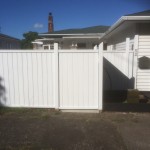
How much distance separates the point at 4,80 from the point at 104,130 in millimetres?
3375

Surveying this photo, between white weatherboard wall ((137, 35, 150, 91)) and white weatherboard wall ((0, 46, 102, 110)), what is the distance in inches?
101

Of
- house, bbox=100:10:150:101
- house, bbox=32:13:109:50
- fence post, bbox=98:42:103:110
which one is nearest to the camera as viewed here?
fence post, bbox=98:42:103:110

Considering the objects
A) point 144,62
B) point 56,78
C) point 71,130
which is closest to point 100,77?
point 56,78

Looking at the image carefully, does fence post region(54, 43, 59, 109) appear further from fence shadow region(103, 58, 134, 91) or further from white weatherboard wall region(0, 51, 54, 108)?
fence shadow region(103, 58, 134, 91)

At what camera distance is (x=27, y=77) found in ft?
21.8

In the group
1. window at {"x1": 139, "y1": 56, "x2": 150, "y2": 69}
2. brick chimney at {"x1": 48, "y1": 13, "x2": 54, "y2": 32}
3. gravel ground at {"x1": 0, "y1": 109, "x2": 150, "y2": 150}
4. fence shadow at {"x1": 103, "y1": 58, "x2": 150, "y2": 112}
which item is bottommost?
gravel ground at {"x1": 0, "y1": 109, "x2": 150, "y2": 150}

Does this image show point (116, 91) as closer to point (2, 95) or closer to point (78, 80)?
point (78, 80)

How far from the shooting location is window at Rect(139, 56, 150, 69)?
26.8 feet

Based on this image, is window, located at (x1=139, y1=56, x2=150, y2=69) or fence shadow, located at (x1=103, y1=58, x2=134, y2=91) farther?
fence shadow, located at (x1=103, y1=58, x2=134, y2=91)

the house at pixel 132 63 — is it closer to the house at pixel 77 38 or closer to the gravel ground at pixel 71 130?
the gravel ground at pixel 71 130

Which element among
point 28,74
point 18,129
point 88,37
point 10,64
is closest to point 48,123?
point 18,129

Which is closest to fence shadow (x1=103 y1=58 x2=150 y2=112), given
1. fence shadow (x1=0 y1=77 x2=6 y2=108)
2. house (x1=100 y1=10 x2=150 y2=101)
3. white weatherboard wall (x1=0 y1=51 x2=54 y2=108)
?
house (x1=100 y1=10 x2=150 y2=101)

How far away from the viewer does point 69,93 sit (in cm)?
658

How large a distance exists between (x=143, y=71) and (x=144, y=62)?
35 cm
